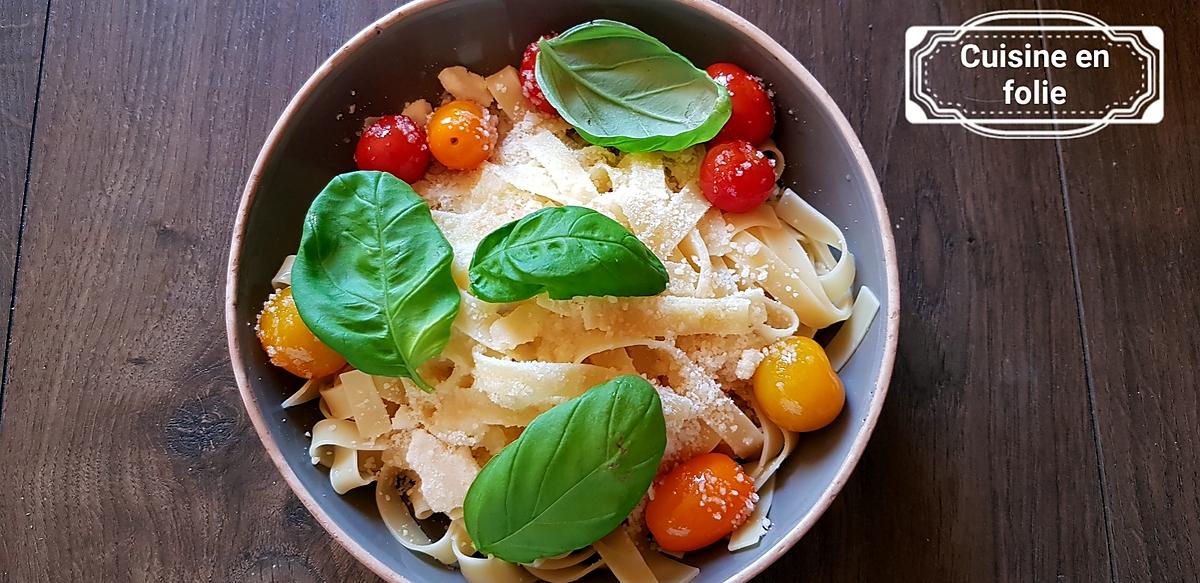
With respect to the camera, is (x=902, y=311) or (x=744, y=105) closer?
(x=744, y=105)

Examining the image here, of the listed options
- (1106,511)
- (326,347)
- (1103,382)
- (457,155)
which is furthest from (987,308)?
(326,347)

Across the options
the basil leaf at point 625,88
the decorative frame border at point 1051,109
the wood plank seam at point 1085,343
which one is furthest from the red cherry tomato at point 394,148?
the wood plank seam at point 1085,343

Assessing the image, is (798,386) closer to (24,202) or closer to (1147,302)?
(1147,302)

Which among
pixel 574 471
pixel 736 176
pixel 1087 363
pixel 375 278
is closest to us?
pixel 574 471

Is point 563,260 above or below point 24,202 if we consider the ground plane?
below

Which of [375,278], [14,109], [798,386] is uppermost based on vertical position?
[14,109]

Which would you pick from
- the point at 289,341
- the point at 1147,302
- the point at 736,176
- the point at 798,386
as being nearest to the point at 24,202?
the point at 289,341

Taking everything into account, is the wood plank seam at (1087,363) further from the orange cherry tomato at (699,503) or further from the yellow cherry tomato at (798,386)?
the orange cherry tomato at (699,503)
